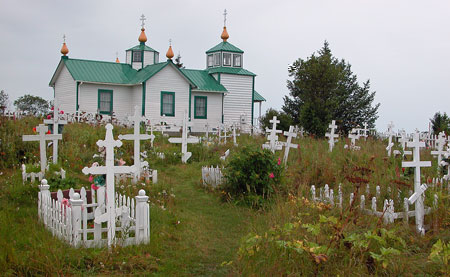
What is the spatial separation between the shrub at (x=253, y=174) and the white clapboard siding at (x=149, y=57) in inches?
774

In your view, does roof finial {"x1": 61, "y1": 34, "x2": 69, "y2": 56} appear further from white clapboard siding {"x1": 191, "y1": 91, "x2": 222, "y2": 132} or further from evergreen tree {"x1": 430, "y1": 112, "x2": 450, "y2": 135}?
evergreen tree {"x1": 430, "y1": 112, "x2": 450, "y2": 135}

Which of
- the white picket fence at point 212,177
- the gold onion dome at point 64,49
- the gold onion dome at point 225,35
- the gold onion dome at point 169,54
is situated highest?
the gold onion dome at point 225,35

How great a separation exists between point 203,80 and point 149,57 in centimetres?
363

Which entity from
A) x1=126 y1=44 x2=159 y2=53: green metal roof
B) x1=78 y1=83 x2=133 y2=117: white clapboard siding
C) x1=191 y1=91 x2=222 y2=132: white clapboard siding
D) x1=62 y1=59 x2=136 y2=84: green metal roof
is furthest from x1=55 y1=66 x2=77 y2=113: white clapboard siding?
x1=191 y1=91 x2=222 y2=132: white clapboard siding

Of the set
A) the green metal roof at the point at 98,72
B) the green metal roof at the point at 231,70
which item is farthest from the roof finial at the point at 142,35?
the green metal roof at the point at 231,70

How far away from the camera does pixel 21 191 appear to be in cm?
848

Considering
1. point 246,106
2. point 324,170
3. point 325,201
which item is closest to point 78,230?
point 325,201

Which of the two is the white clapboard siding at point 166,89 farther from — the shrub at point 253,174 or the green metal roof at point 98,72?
the shrub at point 253,174

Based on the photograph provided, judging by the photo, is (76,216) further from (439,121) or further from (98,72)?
(439,121)

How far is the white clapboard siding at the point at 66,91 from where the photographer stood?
25391 millimetres

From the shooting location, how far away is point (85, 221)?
621 centimetres

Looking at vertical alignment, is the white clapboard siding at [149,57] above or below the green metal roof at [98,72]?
above

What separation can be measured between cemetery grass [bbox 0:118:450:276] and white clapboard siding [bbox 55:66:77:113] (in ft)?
44.1

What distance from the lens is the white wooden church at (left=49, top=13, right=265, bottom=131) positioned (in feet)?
83.6
